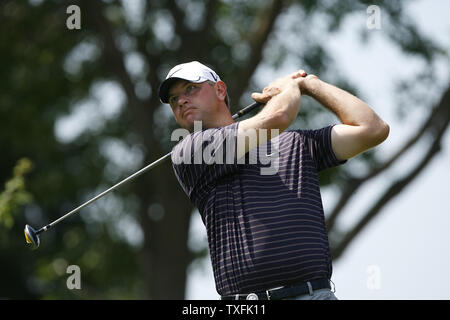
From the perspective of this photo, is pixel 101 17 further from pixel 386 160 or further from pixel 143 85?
pixel 386 160

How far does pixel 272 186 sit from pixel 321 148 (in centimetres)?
A: 36

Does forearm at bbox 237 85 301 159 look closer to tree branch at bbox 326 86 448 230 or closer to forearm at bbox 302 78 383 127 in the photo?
forearm at bbox 302 78 383 127

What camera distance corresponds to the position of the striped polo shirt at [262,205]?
306 cm

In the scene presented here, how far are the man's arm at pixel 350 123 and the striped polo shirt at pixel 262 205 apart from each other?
0.06 meters

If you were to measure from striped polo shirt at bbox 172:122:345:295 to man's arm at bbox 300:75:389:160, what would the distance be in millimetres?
55

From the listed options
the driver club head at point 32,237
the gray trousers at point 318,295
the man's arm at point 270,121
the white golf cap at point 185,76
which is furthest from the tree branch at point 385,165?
the gray trousers at point 318,295

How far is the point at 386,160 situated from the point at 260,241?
729 cm

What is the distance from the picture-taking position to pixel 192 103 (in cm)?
367

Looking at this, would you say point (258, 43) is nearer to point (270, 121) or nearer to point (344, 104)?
point (344, 104)

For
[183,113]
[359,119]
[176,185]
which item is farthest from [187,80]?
[176,185]

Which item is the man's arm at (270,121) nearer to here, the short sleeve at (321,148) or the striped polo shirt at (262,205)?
the striped polo shirt at (262,205)

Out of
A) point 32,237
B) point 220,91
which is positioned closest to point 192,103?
point 220,91

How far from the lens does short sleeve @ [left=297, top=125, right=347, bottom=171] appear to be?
11.1 feet

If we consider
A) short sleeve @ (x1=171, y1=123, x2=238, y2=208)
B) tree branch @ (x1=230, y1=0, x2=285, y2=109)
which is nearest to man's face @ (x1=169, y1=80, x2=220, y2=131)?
short sleeve @ (x1=171, y1=123, x2=238, y2=208)
